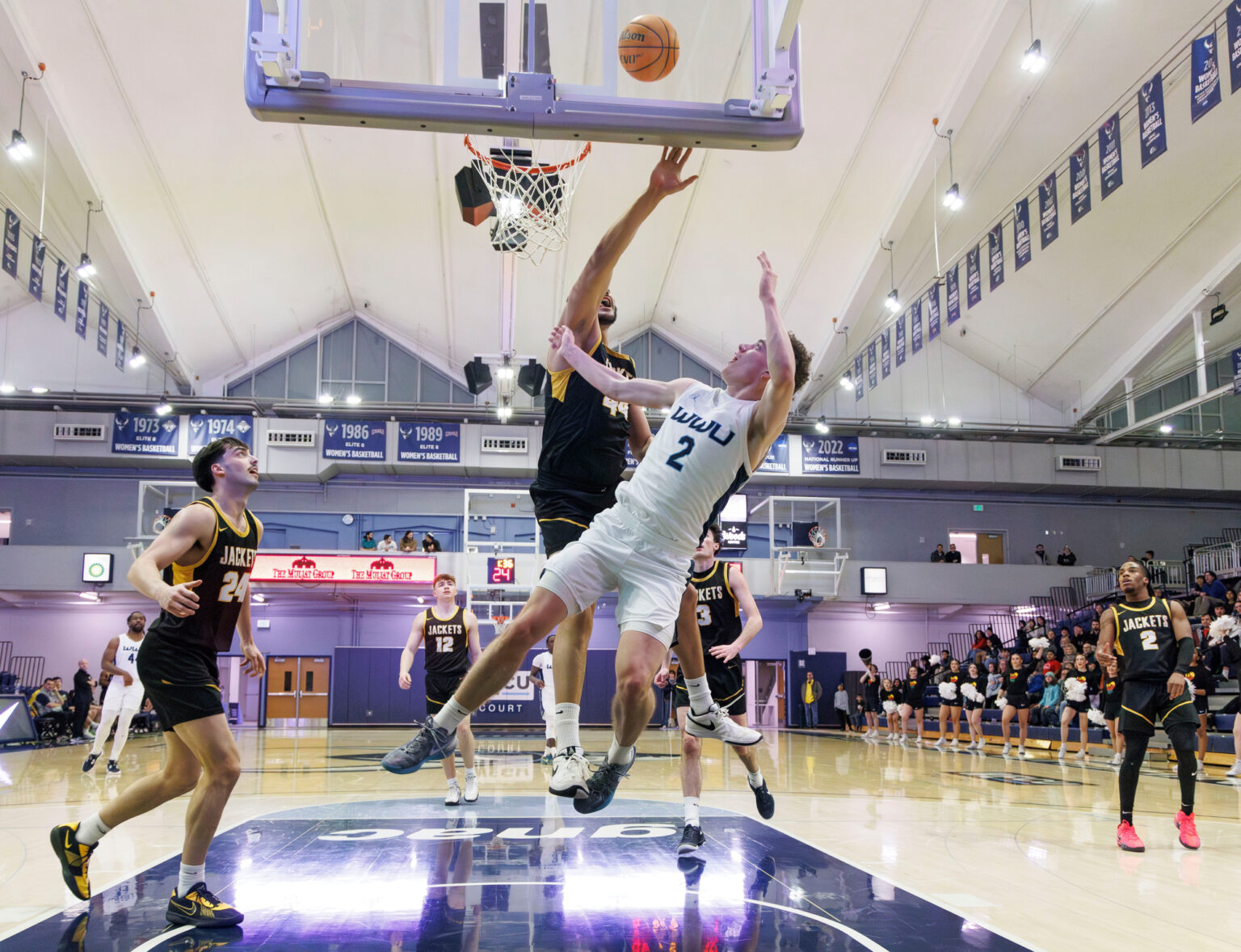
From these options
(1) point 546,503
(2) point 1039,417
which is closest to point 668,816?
(1) point 546,503

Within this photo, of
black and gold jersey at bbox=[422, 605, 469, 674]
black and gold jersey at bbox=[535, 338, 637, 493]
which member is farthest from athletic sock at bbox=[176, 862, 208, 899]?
black and gold jersey at bbox=[422, 605, 469, 674]

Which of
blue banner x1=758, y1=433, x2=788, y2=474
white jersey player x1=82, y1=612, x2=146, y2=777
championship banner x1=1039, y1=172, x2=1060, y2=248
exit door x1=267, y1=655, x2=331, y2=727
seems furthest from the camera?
blue banner x1=758, y1=433, x2=788, y2=474

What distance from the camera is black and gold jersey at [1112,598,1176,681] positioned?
7.41m

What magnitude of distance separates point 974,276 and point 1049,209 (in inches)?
113

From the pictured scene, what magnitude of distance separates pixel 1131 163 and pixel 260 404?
2242 centimetres

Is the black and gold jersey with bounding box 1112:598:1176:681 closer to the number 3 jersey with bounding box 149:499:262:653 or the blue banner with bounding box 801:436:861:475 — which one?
the number 3 jersey with bounding box 149:499:262:653

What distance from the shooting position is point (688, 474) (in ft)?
14.1

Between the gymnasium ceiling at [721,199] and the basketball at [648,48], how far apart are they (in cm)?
1137

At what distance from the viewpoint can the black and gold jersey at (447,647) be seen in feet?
31.9

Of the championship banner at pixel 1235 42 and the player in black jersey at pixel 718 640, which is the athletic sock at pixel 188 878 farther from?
the championship banner at pixel 1235 42

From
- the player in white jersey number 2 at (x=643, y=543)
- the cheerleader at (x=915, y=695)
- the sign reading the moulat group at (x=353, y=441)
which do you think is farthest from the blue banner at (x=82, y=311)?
the cheerleader at (x=915, y=695)

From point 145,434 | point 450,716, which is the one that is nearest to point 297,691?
point 145,434

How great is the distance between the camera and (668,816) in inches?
312

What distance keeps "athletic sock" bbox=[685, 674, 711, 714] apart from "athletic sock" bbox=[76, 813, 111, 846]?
318cm
